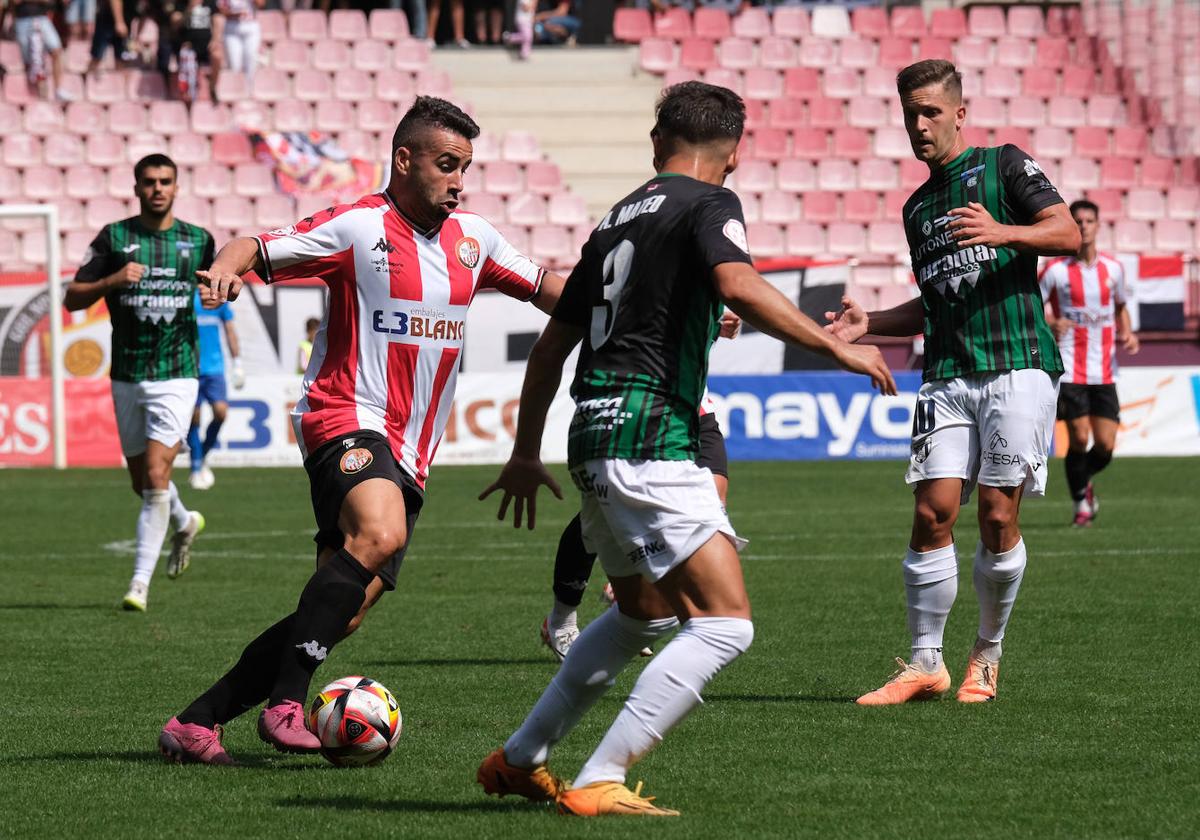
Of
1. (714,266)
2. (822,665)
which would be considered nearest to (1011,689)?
(822,665)

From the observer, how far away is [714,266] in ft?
15.1

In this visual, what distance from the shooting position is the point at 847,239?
26.0 metres

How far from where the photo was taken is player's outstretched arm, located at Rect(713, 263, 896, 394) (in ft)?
14.5

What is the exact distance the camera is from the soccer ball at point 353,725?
552 cm

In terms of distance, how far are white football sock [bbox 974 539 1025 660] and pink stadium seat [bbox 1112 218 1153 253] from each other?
2010 centimetres

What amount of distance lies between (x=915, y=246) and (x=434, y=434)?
2.06m

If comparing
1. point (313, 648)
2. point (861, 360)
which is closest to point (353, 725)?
point (313, 648)

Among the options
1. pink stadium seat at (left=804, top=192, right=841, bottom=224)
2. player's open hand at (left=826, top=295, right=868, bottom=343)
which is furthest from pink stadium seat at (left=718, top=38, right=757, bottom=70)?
player's open hand at (left=826, top=295, right=868, bottom=343)

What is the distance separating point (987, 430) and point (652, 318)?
7.69 ft

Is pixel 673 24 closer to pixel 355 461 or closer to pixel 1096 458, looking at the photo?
pixel 1096 458

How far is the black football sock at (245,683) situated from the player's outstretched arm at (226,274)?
3.46ft

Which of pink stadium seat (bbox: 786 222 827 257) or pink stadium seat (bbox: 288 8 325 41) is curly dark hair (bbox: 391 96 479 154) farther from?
pink stadium seat (bbox: 288 8 325 41)

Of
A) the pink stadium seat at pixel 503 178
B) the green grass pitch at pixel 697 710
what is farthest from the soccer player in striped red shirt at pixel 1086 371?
the pink stadium seat at pixel 503 178

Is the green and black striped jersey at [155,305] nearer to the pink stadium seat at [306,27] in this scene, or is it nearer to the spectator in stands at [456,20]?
the pink stadium seat at [306,27]
